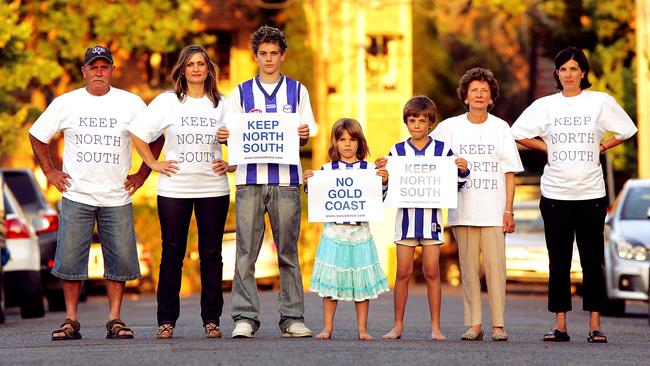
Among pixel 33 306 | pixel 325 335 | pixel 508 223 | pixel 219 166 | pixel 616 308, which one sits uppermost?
pixel 219 166

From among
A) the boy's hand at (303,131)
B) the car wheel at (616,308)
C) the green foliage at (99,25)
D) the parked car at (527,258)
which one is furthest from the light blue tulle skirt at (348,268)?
the green foliage at (99,25)

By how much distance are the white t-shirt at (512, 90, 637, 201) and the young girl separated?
1.26m

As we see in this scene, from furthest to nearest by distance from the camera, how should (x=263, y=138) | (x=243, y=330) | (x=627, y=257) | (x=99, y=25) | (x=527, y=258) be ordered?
(x=99, y=25), (x=527, y=258), (x=627, y=257), (x=263, y=138), (x=243, y=330)

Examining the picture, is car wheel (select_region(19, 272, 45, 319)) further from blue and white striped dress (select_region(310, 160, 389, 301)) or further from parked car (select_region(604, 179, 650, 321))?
blue and white striped dress (select_region(310, 160, 389, 301))

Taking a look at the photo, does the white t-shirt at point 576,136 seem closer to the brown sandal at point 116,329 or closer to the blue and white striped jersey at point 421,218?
the blue and white striped jersey at point 421,218

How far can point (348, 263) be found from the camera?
14297mm

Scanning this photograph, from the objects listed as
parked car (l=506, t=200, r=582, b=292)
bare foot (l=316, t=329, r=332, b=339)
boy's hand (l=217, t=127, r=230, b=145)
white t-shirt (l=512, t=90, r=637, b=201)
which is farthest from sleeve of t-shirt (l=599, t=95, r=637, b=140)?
parked car (l=506, t=200, r=582, b=292)

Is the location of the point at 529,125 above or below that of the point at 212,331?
above

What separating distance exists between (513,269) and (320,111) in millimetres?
11626

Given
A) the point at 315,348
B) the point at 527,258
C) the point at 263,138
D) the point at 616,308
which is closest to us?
the point at 315,348

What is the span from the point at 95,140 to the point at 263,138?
1.27 meters

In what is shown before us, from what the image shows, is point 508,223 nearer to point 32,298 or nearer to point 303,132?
point 303,132

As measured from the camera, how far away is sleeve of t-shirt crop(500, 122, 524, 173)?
1456 centimetres

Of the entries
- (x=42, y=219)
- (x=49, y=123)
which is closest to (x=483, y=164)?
(x=49, y=123)
